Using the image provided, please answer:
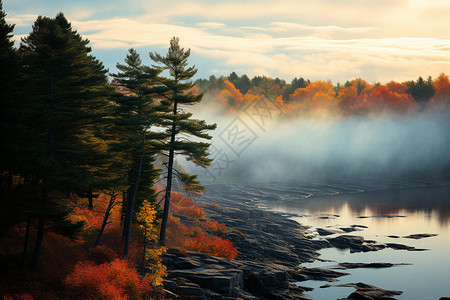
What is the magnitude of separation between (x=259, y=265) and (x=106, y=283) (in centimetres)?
1524

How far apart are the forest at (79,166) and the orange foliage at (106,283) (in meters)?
0.06

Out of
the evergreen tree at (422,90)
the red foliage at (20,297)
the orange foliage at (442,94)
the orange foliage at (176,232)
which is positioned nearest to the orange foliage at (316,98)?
the evergreen tree at (422,90)

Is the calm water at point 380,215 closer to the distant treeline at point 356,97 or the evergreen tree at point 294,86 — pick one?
the distant treeline at point 356,97

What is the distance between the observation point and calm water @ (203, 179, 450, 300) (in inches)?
1463

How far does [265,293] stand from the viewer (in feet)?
103

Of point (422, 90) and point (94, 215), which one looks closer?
point (94, 215)

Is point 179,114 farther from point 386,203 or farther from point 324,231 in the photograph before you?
point 386,203

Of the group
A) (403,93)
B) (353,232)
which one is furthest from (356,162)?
(353,232)

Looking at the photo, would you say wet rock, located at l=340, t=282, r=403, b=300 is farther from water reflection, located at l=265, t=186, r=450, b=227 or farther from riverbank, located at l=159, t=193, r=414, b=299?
water reflection, located at l=265, t=186, r=450, b=227

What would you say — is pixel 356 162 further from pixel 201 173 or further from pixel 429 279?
pixel 429 279

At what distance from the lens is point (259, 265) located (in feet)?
115

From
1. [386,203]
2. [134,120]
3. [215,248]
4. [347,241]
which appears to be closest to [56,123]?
[134,120]

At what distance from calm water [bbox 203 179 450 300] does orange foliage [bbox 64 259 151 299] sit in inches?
563

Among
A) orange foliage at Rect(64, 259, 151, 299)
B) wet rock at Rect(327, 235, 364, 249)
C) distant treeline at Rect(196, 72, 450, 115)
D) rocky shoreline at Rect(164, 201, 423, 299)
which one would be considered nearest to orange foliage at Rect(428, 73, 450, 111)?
distant treeline at Rect(196, 72, 450, 115)
